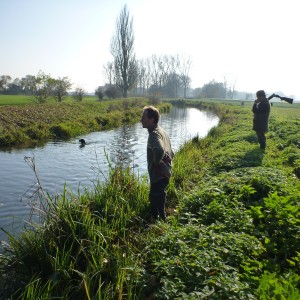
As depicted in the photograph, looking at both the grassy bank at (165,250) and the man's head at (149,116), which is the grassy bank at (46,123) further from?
the man's head at (149,116)

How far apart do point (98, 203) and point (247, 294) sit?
11.6 feet

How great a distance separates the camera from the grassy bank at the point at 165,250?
310 cm

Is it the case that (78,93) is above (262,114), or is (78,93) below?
below

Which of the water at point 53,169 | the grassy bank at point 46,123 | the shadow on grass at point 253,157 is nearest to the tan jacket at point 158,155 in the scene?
the water at point 53,169

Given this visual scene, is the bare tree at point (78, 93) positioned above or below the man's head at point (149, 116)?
below

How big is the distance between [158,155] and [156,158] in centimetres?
7

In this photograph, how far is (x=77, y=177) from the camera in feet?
33.9

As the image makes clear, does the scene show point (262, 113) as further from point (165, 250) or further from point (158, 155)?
point (165, 250)

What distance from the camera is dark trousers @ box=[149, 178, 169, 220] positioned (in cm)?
536

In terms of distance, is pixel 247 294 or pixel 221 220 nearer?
pixel 247 294

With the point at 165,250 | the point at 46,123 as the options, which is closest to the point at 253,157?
the point at 165,250

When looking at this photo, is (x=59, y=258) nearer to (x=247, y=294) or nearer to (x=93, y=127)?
(x=247, y=294)

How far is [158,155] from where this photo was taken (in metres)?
5.03

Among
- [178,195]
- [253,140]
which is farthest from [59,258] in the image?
[253,140]
